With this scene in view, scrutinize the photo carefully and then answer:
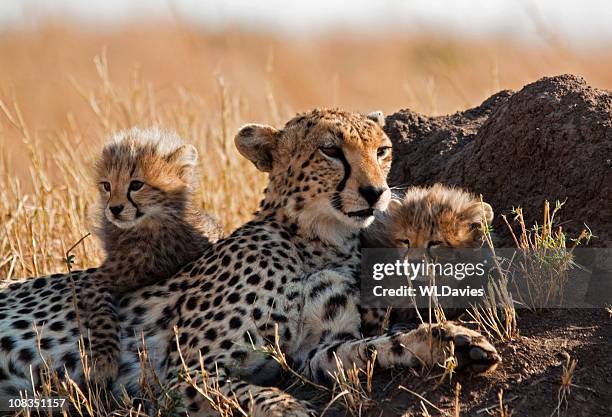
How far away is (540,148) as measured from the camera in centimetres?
439

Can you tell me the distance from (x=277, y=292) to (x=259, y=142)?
74cm

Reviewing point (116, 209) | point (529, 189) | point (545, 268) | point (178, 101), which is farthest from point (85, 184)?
point (545, 268)

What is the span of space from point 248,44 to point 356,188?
1401 centimetres

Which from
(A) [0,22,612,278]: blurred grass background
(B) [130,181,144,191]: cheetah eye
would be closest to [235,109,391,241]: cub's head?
(B) [130,181,144,191]: cheetah eye

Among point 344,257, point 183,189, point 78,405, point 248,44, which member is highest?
point 248,44

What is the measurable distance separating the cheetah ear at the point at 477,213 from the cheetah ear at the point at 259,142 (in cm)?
86

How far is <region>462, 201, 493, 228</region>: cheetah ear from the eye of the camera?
4.00m

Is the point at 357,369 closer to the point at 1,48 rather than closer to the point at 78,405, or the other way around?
the point at 78,405

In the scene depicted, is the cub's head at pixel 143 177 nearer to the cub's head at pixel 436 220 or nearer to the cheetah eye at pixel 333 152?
the cheetah eye at pixel 333 152

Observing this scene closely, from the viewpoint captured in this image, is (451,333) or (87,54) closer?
(451,333)

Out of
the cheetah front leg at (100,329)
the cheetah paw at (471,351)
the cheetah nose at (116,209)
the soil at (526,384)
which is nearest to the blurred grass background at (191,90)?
the cheetah nose at (116,209)

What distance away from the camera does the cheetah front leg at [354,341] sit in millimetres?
3338

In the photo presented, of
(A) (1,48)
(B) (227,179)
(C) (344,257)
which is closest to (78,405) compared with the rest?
(C) (344,257)

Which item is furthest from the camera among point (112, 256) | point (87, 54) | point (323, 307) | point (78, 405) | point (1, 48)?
point (87, 54)
